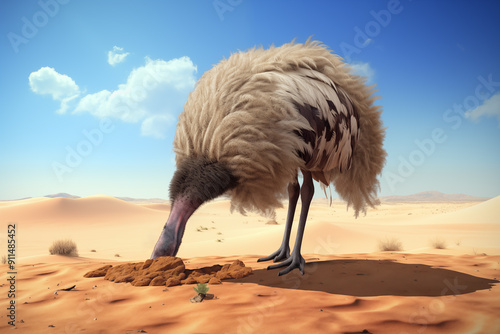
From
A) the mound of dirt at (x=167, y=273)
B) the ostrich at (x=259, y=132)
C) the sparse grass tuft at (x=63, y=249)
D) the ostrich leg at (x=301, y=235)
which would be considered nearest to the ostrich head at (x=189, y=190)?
the ostrich at (x=259, y=132)

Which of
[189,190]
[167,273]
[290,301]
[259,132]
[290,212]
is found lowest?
[290,301]

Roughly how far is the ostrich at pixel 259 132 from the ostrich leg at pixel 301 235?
1 cm

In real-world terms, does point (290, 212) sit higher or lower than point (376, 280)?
higher

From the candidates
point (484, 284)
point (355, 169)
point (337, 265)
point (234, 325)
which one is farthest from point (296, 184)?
point (234, 325)

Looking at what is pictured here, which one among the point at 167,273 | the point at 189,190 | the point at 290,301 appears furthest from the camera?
the point at 167,273

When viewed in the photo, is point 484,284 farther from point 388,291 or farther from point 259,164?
point 259,164

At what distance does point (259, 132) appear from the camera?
3.77 m

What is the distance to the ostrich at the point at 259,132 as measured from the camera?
376 centimetres

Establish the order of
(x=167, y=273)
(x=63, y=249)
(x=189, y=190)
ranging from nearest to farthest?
1. (x=189, y=190)
2. (x=167, y=273)
3. (x=63, y=249)

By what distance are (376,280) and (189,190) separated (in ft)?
8.01

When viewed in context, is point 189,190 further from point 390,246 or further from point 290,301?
point 390,246

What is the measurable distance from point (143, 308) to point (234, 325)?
99 centimetres

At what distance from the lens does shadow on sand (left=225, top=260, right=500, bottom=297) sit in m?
3.77

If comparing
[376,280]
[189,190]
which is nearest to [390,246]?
[376,280]
